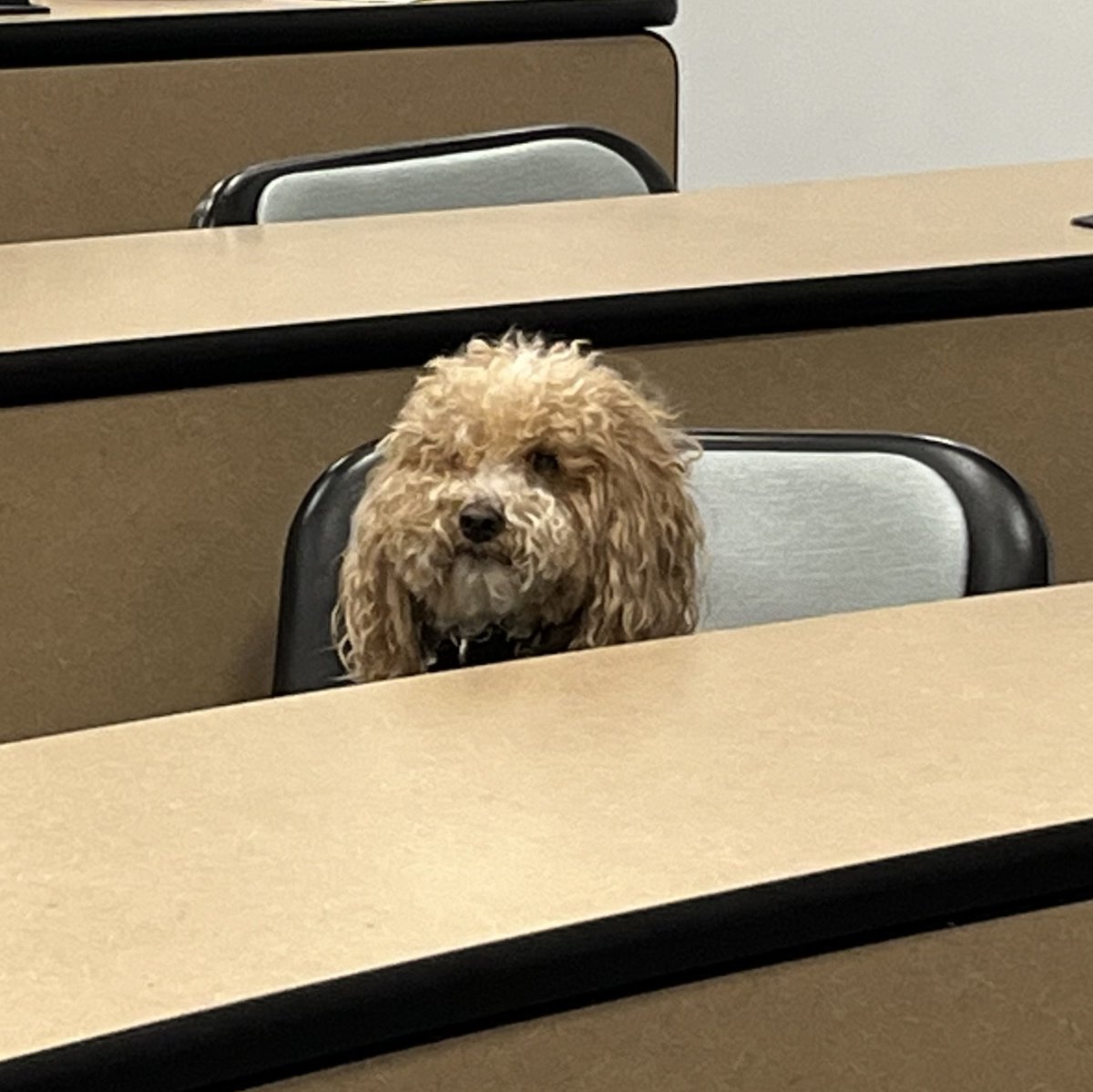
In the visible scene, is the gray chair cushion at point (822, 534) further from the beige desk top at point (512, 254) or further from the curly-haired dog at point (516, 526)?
the beige desk top at point (512, 254)

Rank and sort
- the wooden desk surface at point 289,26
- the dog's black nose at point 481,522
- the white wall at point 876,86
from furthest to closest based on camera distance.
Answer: the white wall at point 876,86 → the wooden desk surface at point 289,26 → the dog's black nose at point 481,522

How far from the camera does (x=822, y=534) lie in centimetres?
153

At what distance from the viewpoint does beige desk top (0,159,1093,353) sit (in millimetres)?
1745

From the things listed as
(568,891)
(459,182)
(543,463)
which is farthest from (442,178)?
(568,891)

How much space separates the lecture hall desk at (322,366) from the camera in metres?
1.66

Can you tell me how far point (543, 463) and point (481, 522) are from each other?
8cm

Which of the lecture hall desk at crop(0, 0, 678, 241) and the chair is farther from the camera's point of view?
the lecture hall desk at crop(0, 0, 678, 241)

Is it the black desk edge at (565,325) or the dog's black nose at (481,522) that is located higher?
the black desk edge at (565,325)

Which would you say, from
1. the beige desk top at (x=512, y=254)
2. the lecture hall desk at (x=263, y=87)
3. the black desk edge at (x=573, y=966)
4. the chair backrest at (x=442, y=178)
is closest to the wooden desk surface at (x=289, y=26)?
the lecture hall desk at (x=263, y=87)

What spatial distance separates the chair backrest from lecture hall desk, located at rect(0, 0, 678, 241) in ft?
1.42

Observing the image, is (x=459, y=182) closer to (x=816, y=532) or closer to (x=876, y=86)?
(x=816, y=532)

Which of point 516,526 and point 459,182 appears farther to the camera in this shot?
point 459,182

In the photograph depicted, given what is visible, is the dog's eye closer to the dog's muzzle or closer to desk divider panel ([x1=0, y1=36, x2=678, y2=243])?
the dog's muzzle

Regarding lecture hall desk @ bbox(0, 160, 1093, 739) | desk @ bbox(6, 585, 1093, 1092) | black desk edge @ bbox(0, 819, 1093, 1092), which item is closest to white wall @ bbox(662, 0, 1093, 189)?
lecture hall desk @ bbox(0, 160, 1093, 739)
